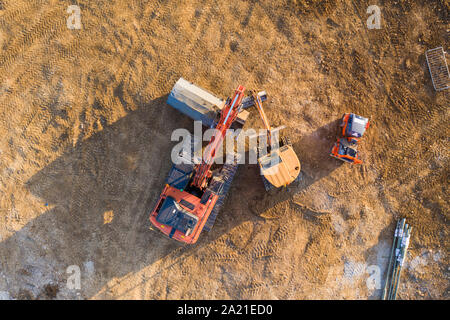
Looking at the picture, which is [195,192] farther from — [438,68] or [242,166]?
[438,68]

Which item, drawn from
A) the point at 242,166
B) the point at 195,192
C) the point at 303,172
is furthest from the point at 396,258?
the point at 195,192

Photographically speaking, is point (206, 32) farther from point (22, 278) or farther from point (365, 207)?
point (22, 278)

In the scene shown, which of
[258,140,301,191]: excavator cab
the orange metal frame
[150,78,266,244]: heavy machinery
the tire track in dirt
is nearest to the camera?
[150,78,266,244]: heavy machinery

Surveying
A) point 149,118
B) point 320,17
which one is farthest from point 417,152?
point 149,118

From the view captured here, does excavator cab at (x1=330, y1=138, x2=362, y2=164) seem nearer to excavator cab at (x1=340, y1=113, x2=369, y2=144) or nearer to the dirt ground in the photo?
excavator cab at (x1=340, y1=113, x2=369, y2=144)

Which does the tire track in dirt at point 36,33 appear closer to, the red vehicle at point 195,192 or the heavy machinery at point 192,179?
the heavy machinery at point 192,179

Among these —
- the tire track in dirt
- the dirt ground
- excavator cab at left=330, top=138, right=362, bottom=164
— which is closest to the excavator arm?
the dirt ground
